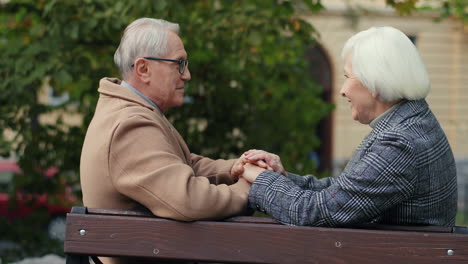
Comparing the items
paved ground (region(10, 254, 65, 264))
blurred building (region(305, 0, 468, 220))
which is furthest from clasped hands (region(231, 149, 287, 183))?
blurred building (region(305, 0, 468, 220))

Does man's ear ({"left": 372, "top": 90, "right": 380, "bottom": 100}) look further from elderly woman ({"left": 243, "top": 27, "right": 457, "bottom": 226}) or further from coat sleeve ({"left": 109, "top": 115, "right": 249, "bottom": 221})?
coat sleeve ({"left": 109, "top": 115, "right": 249, "bottom": 221})

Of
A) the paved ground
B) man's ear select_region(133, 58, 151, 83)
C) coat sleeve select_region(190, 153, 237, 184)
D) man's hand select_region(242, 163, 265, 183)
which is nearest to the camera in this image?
man's hand select_region(242, 163, 265, 183)

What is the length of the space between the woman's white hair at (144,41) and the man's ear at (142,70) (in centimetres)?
2

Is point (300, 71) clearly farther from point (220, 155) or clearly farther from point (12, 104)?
point (12, 104)

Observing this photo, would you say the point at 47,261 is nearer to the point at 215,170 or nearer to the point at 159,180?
the point at 215,170

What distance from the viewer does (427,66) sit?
20.2 m

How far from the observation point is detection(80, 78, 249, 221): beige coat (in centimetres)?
273

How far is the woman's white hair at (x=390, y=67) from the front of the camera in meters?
2.75

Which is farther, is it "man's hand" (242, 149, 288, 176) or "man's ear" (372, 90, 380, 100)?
"man's hand" (242, 149, 288, 176)

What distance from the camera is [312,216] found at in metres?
2.70

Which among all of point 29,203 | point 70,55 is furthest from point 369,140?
point 29,203

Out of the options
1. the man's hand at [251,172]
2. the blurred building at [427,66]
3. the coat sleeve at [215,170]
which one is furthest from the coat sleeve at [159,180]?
the blurred building at [427,66]

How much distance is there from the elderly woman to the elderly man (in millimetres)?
258

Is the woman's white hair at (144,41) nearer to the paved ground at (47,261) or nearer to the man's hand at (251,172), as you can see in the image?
the man's hand at (251,172)
